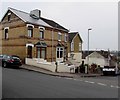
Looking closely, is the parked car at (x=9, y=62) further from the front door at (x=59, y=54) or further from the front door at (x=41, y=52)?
the front door at (x=59, y=54)

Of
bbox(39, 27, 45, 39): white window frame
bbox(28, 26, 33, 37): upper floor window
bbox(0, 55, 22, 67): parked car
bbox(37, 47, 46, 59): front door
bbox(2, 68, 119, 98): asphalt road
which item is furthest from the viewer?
bbox(39, 27, 45, 39): white window frame

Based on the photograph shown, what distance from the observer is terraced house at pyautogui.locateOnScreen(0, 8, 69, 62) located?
110 feet

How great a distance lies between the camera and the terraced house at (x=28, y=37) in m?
33.5

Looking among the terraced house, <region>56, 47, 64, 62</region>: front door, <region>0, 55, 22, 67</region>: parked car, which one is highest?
the terraced house

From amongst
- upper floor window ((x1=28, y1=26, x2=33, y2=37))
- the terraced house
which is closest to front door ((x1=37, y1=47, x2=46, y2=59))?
the terraced house

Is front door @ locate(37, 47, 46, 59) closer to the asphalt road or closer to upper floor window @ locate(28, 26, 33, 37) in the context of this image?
upper floor window @ locate(28, 26, 33, 37)

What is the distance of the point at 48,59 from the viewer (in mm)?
37500

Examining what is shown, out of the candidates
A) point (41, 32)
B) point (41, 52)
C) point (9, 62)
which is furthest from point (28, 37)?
point (9, 62)

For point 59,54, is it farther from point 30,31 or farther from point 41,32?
point 30,31

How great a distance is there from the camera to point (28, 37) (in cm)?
3350

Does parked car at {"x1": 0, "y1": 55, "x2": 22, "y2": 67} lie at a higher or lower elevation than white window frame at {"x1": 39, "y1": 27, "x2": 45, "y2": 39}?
lower

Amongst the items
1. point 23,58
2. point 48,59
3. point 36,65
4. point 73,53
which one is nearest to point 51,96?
point 36,65

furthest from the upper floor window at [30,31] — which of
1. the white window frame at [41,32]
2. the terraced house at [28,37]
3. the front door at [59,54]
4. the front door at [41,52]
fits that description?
the front door at [59,54]

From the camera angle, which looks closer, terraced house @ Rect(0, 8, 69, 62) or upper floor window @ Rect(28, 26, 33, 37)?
terraced house @ Rect(0, 8, 69, 62)
